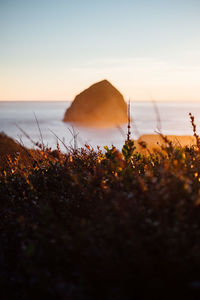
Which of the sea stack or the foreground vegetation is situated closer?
the foreground vegetation

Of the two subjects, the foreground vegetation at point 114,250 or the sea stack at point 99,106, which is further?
the sea stack at point 99,106

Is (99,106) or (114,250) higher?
(99,106)

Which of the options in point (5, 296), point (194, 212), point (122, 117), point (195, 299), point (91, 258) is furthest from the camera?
point (122, 117)

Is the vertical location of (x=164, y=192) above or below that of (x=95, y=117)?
below

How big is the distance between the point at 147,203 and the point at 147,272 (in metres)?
0.80

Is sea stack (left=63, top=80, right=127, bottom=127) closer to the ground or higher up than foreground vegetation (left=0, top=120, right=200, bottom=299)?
higher up

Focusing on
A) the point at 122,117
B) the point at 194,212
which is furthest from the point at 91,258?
the point at 122,117

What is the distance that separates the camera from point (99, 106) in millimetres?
136000

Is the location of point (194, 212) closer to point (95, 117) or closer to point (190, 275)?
point (190, 275)

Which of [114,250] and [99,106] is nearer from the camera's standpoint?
[114,250]

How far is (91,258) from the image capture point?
203cm

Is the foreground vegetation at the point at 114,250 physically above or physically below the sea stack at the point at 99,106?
below

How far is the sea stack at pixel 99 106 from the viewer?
13475 cm

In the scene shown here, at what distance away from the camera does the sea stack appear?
5305 inches
